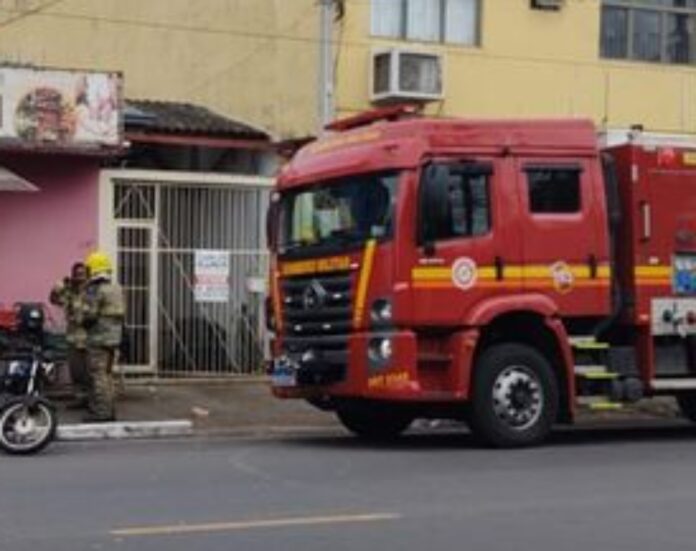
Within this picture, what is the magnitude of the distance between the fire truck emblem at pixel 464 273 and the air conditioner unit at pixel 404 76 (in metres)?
8.36

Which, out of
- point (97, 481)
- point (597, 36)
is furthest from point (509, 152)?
point (597, 36)

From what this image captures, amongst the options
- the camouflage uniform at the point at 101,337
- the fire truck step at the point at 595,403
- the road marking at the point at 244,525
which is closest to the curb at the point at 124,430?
the camouflage uniform at the point at 101,337

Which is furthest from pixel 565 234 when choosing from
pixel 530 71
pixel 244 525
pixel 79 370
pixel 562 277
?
pixel 530 71

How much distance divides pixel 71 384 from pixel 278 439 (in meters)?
3.92

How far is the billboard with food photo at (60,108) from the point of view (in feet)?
63.5

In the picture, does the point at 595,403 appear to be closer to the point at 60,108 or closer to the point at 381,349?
the point at 381,349

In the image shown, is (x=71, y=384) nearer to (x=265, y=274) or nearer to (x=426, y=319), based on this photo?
(x=265, y=274)

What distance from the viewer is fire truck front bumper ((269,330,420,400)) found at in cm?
1453

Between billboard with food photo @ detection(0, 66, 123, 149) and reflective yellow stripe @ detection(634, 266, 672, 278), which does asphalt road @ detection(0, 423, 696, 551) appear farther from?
billboard with food photo @ detection(0, 66, 123, 149)

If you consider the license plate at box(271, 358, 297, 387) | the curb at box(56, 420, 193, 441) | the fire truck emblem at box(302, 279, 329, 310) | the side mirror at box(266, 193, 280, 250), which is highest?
the side mirror at box(266, 193, 280, 250)

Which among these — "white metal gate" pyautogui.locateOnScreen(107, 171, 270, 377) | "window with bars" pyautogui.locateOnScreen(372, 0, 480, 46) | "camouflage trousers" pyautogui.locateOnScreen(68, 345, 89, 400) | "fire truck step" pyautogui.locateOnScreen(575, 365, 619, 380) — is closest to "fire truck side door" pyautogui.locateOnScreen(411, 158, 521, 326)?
"fire truck step" pyautogui.locateOnScreen(575, 365, 619, 380)

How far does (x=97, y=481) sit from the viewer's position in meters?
12.3

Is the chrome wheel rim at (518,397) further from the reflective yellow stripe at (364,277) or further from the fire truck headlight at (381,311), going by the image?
the reflective yellow stripe at (364,277)

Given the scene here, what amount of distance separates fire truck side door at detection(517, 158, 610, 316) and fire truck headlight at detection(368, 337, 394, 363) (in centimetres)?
148
